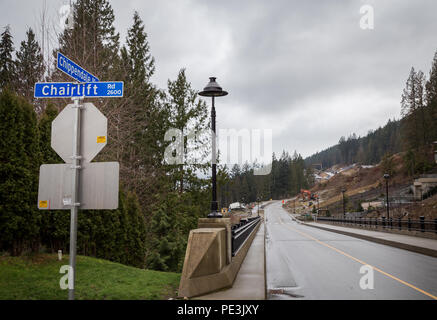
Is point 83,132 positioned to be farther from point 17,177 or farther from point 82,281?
point 17,177

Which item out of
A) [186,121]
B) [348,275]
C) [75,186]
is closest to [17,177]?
[75,186]

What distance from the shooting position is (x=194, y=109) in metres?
31.7

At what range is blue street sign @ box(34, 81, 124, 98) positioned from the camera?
501cm

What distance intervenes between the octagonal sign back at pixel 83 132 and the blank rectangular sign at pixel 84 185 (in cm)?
19

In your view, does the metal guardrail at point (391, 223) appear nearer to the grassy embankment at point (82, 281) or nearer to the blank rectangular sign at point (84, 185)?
the grassy embankment at point (82, 281)

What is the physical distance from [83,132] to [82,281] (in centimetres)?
485

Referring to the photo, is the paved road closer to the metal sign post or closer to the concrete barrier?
the concrete barrier

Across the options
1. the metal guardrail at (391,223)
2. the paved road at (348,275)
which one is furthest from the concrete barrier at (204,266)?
the metal guardrail at (391,223)

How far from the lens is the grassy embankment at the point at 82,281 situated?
723 cm

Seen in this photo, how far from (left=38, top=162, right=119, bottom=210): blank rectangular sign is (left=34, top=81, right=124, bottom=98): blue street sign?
1063mm

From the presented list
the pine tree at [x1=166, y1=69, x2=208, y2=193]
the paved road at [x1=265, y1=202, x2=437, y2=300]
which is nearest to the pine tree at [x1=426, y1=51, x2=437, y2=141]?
the pine tree at [x1=166, y1=69, x2=208, y2=193]

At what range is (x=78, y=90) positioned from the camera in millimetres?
5000

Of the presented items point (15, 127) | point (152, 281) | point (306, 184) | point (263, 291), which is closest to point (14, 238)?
point (15, 127)
